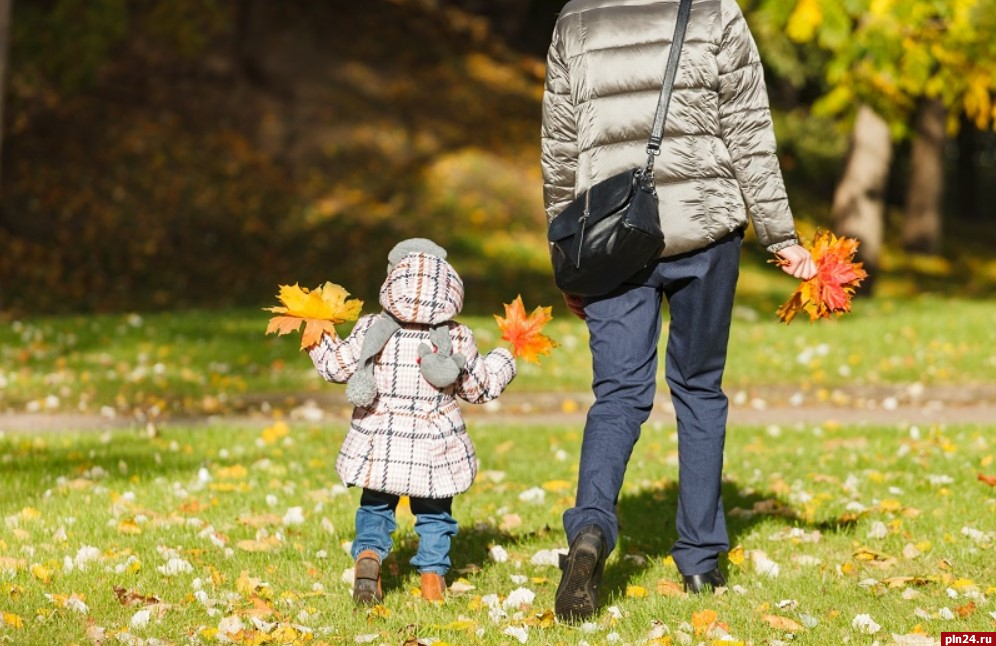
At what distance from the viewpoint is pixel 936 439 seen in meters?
8.14

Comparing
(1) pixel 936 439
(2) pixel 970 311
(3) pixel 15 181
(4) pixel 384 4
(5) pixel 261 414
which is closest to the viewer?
(1) pixel 936 439

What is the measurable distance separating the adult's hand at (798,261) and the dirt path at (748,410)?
4.69m

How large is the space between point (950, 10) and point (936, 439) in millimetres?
6484

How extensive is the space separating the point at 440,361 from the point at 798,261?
128 centimetres

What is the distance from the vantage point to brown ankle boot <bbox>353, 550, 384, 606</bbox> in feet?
15.0

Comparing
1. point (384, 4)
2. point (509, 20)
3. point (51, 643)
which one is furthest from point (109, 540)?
point (509, 20)

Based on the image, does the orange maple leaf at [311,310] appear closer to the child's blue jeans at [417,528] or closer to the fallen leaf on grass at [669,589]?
the child's blue jeans at [417,528]

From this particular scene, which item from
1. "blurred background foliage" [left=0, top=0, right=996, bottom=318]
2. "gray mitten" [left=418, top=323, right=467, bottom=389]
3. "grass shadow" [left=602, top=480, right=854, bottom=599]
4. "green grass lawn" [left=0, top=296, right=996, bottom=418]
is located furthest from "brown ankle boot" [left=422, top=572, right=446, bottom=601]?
"blurred background foliage" [left=0, top=0, right=996, bottom=318]

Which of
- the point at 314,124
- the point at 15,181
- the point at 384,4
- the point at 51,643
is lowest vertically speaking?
the point at 51,643

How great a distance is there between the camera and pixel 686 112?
14.6 feet

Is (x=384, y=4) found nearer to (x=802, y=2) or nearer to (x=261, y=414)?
(x=802, y=2)

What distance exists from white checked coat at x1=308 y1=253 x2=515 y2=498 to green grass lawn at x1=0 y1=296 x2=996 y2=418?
552cm

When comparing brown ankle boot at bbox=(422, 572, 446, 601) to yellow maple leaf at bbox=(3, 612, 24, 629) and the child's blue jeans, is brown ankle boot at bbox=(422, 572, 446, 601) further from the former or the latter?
yellow maple leaf at bbox=(3, 612, 24, 629)

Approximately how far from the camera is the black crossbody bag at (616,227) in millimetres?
4305
